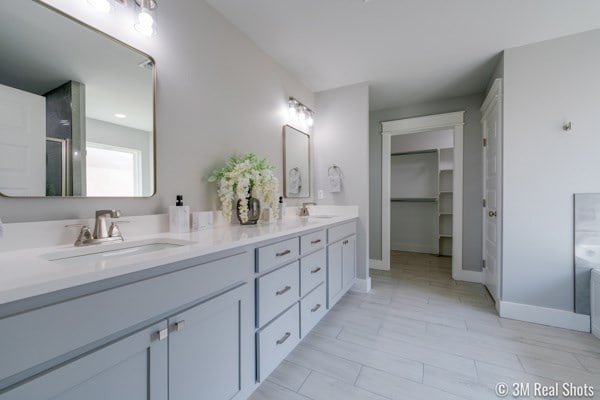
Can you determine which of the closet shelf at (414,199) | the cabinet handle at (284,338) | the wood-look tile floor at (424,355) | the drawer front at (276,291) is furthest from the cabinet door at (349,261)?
the closet shelf at (414,199)

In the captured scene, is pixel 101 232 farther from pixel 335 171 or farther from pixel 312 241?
pixel 335 171

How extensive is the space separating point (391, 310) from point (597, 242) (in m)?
1.72

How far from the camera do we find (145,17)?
4.21ft

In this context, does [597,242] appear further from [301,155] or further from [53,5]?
[53,5]

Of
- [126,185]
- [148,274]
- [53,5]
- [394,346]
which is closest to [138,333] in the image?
[148,274]

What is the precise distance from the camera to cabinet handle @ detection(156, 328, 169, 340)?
84cm

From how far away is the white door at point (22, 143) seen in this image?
36.7 inches

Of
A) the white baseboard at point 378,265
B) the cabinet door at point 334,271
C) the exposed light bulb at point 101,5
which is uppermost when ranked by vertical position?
the exposed light bulb at point 101,5

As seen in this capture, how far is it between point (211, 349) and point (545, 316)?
2736 millimetres

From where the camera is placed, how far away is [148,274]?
82 cm

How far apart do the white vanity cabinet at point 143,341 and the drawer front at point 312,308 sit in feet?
1.78

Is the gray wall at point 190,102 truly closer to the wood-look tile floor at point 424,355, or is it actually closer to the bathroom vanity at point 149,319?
the bathroom vanity at point 149,319

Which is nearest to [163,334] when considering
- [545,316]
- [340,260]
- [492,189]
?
[340,260]

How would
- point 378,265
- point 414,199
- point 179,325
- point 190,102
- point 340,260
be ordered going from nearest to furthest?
point 179,325
point 190,102
point 340,260
point 378,265
point 414,199
